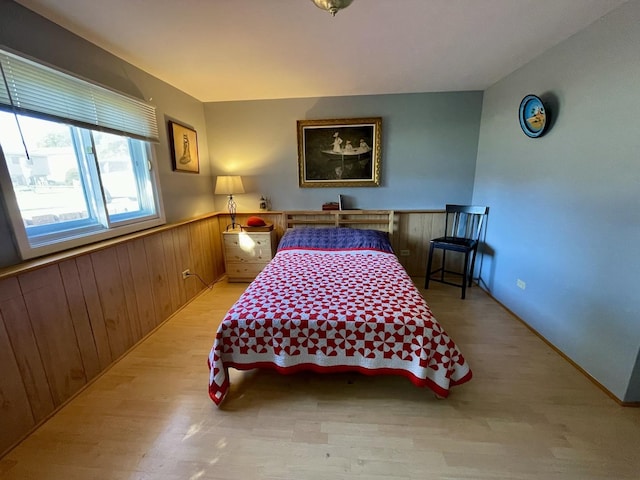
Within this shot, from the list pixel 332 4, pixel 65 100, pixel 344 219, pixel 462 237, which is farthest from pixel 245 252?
pixel 462 237

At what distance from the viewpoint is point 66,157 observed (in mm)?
1798

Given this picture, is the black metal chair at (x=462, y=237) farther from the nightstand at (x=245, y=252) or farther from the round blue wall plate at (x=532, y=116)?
the nightstand at (x=245, y=252)

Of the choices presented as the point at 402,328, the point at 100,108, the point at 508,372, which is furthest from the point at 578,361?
the point at 100,108

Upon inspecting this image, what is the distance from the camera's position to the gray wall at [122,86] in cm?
145

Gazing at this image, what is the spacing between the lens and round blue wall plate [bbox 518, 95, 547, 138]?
212cm

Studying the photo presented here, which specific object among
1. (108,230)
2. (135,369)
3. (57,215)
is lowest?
(135,369)

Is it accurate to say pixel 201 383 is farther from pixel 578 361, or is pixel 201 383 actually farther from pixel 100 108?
pixel 578 361

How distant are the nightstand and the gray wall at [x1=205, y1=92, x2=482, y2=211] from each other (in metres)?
0.54

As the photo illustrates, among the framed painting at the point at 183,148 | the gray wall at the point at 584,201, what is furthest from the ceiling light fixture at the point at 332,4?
the framed painting at the point at 183,148

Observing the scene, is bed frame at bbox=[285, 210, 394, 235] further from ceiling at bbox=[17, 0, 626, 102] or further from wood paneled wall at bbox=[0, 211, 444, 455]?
ceiling at bbox=[17, 0, 626, 102]

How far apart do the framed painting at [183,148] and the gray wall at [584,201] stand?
Result: 11.1ft

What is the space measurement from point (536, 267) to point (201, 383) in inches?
109

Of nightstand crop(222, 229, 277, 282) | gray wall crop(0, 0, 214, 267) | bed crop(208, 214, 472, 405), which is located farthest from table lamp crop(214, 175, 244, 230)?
bed crop(208, 214, 472, 405)

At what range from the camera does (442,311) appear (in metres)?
2.64
